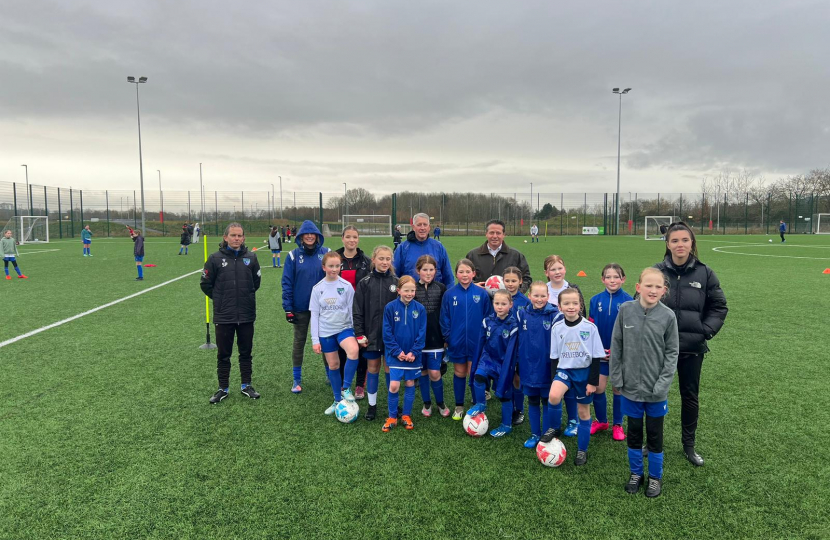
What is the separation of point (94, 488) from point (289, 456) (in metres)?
1.43

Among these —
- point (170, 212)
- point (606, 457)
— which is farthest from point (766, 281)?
point (170, 212)

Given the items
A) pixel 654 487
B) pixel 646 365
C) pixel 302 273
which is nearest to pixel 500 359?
pixel 646 365

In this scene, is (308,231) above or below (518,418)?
above

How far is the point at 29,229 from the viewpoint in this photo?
3688cm

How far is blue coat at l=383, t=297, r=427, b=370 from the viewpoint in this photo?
4.59 meters

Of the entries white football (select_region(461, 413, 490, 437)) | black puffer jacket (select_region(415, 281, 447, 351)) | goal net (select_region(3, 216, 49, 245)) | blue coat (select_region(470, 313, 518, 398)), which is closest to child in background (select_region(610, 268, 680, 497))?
blue coat (select_region(470, 313, 518, 398))

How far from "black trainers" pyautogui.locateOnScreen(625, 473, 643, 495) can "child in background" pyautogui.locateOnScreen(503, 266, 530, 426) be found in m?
1.23

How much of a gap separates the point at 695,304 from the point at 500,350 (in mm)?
1654

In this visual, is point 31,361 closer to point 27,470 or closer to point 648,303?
point 27,470

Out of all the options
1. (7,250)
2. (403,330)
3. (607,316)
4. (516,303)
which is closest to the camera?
(607,316)

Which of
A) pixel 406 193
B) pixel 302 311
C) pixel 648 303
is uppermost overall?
pixel 406 193

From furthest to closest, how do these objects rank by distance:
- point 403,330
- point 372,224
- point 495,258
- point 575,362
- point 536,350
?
point 372,224 < point 495,258 < point 403,330 < point 536,350 < point 575,362

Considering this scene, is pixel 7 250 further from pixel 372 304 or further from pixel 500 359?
pixel 500 359

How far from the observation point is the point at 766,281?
13.9m
